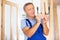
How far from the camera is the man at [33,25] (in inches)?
52.6

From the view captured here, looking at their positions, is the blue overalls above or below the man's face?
below

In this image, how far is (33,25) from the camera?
135cm

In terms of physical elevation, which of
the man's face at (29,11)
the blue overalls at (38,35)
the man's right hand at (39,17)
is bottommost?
the blue overalls at (38,35)

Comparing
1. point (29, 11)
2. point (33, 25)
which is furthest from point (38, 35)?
point (29, 11)

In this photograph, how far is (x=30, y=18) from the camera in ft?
4.52

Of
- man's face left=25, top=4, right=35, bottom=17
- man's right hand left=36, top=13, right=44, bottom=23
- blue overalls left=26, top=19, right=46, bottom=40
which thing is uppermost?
man's face left=25, top=4, right=35, bottom=17

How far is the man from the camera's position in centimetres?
133

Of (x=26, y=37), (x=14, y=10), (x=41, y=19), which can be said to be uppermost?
(x=14, y=10)

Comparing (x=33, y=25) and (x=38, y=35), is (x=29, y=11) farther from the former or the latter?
(x=38, y=35)

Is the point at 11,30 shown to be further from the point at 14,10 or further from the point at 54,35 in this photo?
the point at 54,35

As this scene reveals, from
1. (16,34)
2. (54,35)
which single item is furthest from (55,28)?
(16,34)

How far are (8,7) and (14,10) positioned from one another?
0.07 metres

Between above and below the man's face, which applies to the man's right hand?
below

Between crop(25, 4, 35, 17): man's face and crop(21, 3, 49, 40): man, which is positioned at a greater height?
crop(25, 4, 35, 17): man's face
